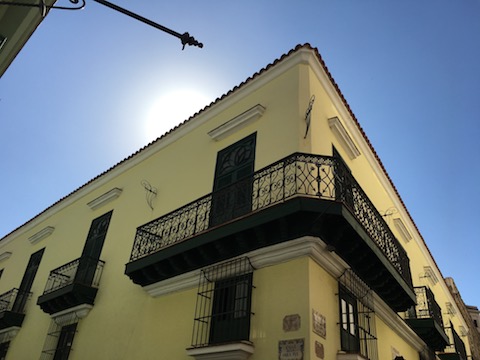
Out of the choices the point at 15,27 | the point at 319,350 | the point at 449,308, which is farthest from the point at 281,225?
the point at 449,308

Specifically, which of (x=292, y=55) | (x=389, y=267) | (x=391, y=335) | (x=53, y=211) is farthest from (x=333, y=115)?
(x=53, y=211)

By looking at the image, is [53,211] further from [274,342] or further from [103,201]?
[274,342]

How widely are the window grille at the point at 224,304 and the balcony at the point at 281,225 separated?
0.85 feet

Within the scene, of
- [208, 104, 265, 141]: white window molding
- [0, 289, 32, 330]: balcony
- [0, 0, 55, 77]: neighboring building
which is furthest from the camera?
[0, 289, 32, 330]: balcony

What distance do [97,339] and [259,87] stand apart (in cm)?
659

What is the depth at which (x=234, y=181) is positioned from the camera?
8188 millimetres

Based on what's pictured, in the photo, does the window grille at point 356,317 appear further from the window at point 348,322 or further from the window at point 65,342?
the window at point 65,342

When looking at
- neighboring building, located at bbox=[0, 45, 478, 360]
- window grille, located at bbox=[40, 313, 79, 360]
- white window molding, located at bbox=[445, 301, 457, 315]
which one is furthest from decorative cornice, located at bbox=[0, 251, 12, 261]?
white window molding, located at bbox=[445, 301, 457, 315]

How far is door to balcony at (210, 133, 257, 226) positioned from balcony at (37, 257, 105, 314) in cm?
418

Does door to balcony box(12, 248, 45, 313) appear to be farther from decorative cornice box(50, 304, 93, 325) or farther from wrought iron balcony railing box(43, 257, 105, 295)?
decorative cornice box(50, 304, 93, 325)

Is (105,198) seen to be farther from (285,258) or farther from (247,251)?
(285,258)

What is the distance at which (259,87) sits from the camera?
9.10 metres

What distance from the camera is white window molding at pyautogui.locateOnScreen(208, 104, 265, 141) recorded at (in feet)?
28.1

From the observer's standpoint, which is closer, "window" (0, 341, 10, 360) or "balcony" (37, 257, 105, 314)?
"balcony" (37, 257, 105, 314)
